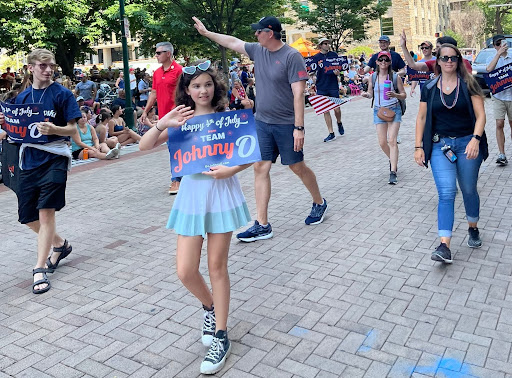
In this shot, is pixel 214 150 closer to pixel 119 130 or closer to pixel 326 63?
pixel 326 63

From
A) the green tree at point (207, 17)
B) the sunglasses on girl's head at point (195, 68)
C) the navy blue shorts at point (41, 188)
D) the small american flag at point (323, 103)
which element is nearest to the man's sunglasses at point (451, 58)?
the sunglasses on girl's head at point (195, 68)

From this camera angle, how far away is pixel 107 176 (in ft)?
33.0

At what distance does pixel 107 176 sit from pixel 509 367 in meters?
8.05

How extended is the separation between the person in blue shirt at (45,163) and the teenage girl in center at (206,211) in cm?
184

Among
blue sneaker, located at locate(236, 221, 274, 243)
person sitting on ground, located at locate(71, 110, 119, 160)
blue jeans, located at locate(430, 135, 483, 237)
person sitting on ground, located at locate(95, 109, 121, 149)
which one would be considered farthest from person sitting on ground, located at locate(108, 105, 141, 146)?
blue jeans, located at locate(430, 135, 483, 237)

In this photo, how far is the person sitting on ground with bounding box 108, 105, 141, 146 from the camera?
12.9 meters

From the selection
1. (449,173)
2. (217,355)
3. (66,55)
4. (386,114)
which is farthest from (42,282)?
(66,55)

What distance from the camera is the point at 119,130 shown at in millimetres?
13148

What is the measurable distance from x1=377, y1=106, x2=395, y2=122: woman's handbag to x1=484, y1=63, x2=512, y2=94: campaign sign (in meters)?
1.48

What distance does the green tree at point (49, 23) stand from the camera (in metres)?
26.6

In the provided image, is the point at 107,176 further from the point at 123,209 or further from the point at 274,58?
the point at 274,58

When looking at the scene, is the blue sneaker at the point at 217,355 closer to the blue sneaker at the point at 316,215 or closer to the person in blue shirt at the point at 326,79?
the blue sneaker at the point at 316,215

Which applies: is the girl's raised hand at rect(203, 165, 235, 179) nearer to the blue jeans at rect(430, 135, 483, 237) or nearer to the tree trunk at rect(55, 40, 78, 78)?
the blue jeans at rect(430, 135, 483, 237)

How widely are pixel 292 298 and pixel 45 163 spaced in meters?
2.44
